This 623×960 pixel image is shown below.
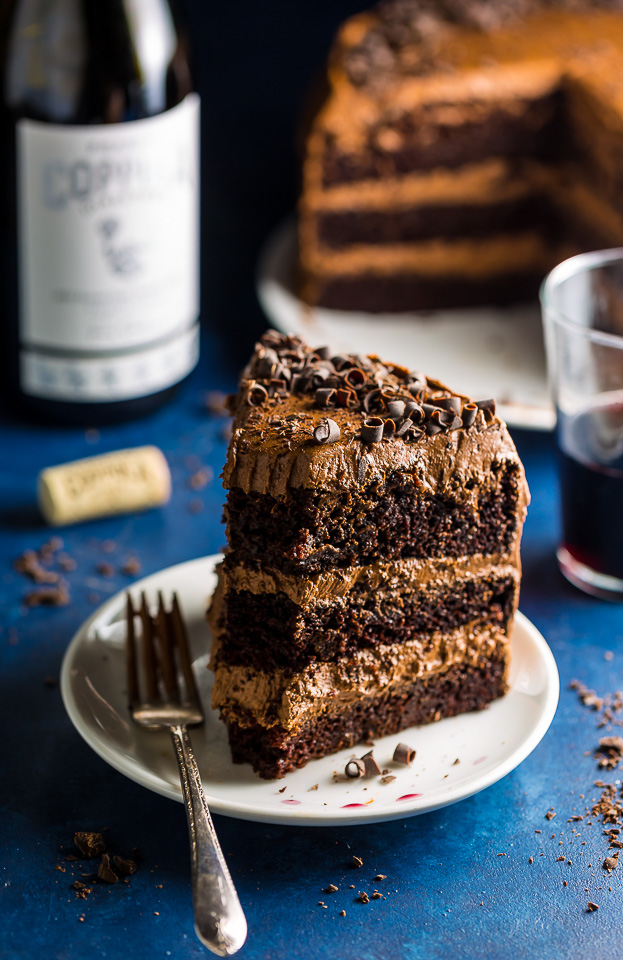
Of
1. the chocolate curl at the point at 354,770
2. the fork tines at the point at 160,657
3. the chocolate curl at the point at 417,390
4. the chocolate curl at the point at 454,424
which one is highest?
the chocolate curl at the point at 417,390

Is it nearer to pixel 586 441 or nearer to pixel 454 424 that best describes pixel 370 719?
pixel 454 424

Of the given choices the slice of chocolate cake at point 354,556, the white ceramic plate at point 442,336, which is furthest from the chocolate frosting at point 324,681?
the white ceramic plate at point 442,336

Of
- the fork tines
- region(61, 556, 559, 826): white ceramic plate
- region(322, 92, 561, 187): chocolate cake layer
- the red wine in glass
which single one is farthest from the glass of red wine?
region(322, 92, 561, 187): chocolate cake layer

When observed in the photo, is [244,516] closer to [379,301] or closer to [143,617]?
[143,617]

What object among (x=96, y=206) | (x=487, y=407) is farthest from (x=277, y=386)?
(x=96, y=206)

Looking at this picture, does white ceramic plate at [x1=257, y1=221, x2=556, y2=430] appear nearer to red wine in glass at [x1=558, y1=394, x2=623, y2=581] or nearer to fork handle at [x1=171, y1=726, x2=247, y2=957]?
red wine in glass at [x1=558, y1=394, x2=623, y2=581]

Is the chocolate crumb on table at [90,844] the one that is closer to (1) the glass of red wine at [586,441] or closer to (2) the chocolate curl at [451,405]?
(2) the chocolate curl at [451,405]
